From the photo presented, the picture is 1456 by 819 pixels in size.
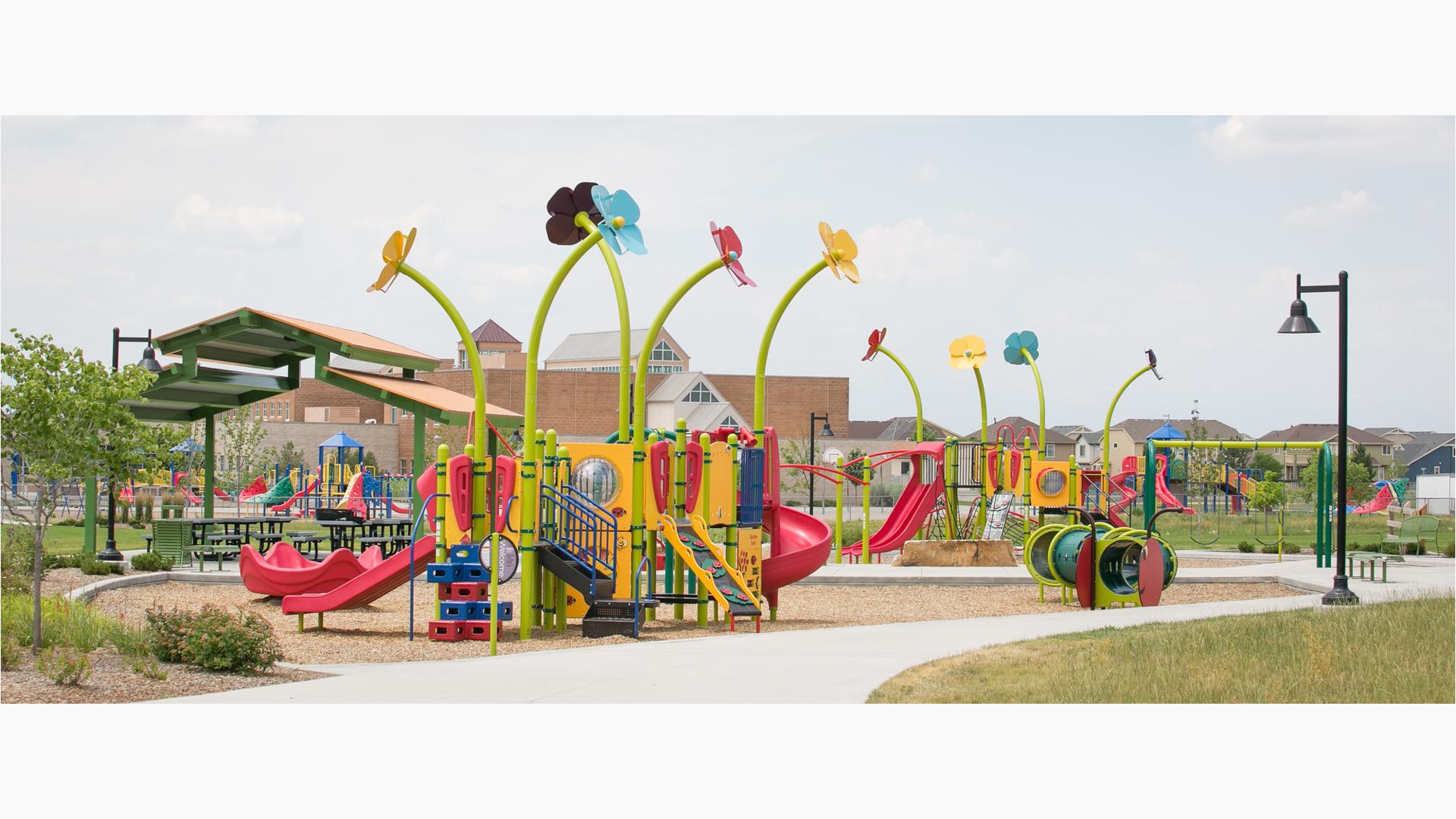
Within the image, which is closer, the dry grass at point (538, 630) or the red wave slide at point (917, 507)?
the dry grass at point (538, 630)

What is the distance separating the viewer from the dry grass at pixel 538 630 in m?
14.9

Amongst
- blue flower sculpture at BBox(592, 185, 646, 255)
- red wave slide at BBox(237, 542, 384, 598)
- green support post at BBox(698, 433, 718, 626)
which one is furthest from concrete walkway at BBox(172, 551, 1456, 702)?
red wave slide at BBox(237, 542, 384, 598)

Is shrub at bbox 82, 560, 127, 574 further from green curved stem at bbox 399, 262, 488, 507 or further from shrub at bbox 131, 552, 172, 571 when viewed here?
green curved stem at bbox 399, 262, 488, 507

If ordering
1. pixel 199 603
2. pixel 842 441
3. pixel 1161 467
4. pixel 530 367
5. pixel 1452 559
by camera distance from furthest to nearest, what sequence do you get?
pixel 842 441, pixel 1161 467, pixel 1452 559, pixel 199 603, pixel 530 367

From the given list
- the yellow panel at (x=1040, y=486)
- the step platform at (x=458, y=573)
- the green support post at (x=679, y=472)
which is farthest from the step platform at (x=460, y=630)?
the yellow panel at (x=1040, y=486)

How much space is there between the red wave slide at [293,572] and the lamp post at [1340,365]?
13220mm

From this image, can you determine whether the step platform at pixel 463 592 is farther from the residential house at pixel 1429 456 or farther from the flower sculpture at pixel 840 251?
the residential house at pixel 1429 456

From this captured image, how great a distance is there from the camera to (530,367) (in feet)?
51.1

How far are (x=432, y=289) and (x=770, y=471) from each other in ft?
18.4

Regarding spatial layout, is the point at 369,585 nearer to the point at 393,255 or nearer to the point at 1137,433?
the point at 393,255

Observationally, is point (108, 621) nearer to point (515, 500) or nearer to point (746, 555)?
point (515, 500)


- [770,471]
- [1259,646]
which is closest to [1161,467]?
[770,471]

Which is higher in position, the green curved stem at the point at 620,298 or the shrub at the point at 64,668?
the green curved stem at the point at 620,298

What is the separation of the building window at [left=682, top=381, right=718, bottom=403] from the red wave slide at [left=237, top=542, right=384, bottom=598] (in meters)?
68.5
